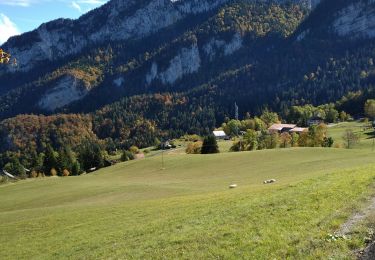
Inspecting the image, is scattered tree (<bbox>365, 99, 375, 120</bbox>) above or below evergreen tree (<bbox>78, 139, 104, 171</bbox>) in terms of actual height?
above

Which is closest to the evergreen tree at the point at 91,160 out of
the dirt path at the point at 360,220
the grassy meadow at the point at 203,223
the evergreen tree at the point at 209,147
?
the evergreen tree at the point at 209,147

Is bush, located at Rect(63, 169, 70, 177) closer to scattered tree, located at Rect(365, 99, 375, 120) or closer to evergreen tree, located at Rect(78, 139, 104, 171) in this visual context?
evergreen tree, located at Rect(78, 139, 104, 171)

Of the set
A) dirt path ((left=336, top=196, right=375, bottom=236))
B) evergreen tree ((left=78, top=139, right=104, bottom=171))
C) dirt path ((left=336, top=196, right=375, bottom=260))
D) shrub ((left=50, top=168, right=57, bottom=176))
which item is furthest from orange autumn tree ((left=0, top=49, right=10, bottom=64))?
evergreen tree ((left=78, top=139, right=104, bottom=171))

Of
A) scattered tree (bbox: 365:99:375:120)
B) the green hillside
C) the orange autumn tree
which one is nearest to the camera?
the orange autumn tree

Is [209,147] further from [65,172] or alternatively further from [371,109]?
[371,109]

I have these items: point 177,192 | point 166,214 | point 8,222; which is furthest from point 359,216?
point 8,222

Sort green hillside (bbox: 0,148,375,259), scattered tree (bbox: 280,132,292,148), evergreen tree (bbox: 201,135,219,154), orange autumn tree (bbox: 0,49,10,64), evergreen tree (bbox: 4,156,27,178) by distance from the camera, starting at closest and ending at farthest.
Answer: orange autumn tree (bbox: 0,49,10,64)
green hillside (bbox: 0,148,375,259)
evergreen tree (bbox: 201,135,219,154)
scattered tree (bbox: 280,132,292,148)
evergreen tree (bbox: 4,156,27,178)

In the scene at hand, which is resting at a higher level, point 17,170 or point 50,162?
point 50,162

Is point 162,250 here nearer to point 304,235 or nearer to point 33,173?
point 304,235

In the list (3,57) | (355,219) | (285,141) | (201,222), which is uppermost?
(3,57)

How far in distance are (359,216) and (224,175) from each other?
129 ft

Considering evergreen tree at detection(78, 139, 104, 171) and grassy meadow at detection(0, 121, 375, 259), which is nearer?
grassy meadow at detection(0, 121, 375, 259)

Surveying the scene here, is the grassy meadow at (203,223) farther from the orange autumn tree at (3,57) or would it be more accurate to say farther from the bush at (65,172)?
the bush at (65,172)

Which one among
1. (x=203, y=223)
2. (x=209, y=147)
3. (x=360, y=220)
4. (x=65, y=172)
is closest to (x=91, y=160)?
(x=65, y=172)
